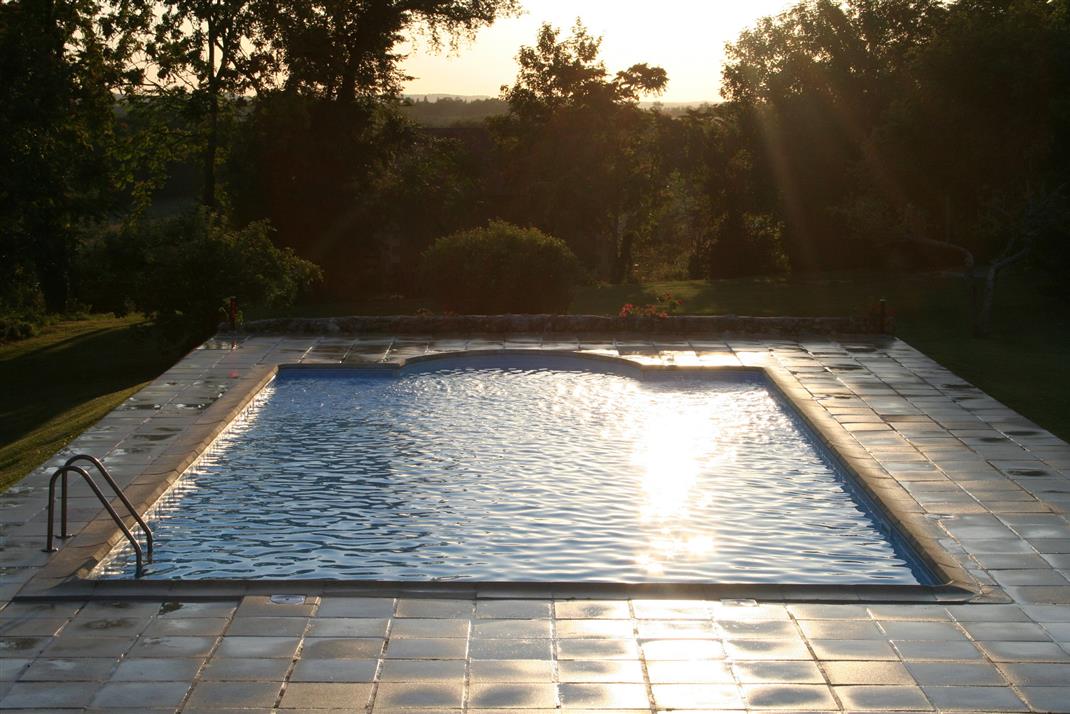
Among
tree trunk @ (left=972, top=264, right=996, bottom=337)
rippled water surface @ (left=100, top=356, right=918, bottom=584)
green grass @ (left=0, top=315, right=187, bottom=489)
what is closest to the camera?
rippled water surface @ (left=100, top=356, right=918, bottom=584)

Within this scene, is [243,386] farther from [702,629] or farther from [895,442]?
[702,629]

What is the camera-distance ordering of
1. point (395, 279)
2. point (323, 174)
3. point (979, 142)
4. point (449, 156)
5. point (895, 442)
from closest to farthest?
1. point (895, 442)
2. point (979, 142)
3. point (323, 174)
4. point (395, 279)
5. point (449, 156)

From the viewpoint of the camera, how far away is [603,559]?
8539 millimetres

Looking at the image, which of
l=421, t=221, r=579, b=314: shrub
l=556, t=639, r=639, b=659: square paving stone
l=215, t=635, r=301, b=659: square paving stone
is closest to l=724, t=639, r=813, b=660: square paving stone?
l=556, t=639, r=639, b=659: square paving stone

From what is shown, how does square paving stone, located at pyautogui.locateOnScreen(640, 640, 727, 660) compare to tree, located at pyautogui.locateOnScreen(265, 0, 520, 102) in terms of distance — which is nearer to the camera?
square paving stone, located at pyautogui.locateOnScreen(640, 640, 727, 660)

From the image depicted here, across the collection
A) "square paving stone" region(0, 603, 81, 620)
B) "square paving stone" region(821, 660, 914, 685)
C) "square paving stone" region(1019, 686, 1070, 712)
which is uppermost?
"square paving stone" region(1019, 686, 1070, 712)

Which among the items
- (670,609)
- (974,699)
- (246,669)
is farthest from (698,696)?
(246,669)

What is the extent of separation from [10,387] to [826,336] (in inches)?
491

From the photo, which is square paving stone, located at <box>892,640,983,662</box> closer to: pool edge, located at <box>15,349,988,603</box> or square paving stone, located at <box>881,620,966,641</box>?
square paving stone, located at <box>881,620,966,641</box>

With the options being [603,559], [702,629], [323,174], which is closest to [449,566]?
[603,559]

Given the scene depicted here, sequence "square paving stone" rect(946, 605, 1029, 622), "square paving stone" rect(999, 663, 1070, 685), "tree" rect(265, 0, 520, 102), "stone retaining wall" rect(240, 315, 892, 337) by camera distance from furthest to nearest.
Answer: "tree" rect(265, 0, 520, 102) < "stone retaining wall" rect(240, 315, 892, 337) < "square paving stone" rect(946, 605, 1029, 622) < "square paving stone" rect(999, 663, 1070, 685)

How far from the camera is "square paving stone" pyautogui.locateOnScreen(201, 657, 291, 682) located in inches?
226

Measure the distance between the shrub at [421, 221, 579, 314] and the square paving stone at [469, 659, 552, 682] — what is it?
1456 cm

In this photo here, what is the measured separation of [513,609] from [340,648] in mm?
1077
